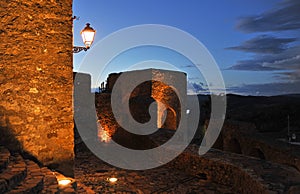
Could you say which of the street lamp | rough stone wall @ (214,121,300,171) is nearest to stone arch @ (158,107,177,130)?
rough stone wall @ (214,121,300,171)

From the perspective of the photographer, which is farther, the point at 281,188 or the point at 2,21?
the point at 281,188

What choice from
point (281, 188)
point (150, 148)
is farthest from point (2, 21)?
point (150, 148)

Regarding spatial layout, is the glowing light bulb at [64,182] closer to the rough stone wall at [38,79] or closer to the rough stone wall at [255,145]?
the rough stone wall at [38,79]

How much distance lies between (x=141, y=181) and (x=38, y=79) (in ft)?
16.0

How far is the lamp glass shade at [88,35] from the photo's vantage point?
6109mm

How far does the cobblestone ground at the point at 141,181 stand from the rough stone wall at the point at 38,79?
285 cm

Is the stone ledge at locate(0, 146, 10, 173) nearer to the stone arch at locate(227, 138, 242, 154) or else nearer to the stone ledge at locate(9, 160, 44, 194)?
the stone ledge at locate(9, 160, 44, 194)

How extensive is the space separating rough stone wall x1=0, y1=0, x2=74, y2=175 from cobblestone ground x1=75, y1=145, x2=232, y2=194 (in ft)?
9.35

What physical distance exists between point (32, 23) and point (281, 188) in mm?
6133

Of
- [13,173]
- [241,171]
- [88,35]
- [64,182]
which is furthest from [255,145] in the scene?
[13,173]

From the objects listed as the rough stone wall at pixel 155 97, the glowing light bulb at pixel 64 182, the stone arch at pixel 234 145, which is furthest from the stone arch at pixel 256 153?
the glowing light bulb at pixel 64 182

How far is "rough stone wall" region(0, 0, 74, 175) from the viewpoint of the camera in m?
4.77

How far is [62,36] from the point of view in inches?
206

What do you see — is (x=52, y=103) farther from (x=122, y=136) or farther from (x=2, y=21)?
(x=122, y=136)
